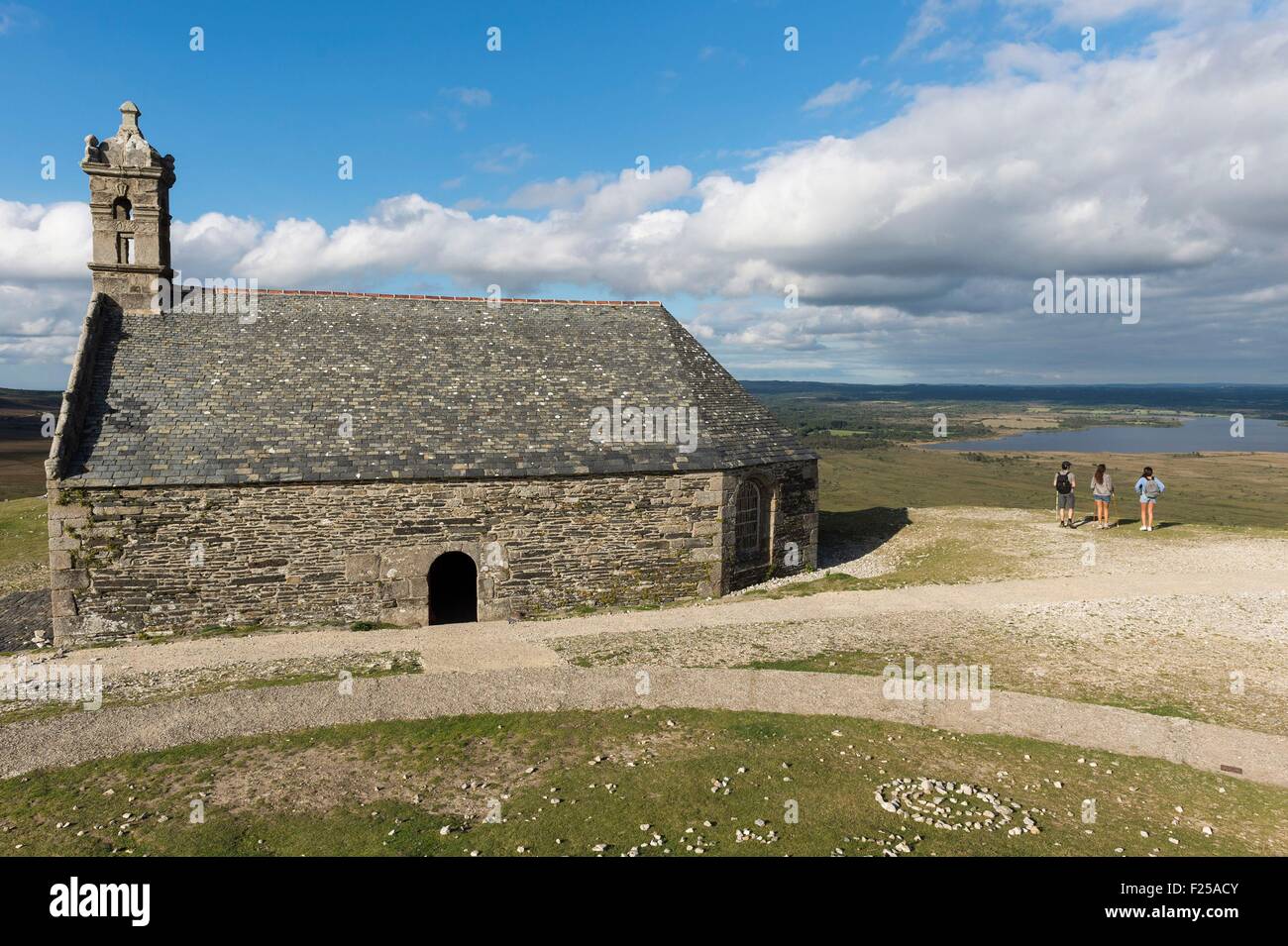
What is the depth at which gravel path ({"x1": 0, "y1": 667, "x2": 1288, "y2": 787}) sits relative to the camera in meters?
10.3

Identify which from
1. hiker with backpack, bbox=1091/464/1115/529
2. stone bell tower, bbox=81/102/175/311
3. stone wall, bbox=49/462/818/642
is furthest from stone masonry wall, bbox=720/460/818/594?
stone bell tower, bbox=81/102/175/311

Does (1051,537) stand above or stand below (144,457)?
below

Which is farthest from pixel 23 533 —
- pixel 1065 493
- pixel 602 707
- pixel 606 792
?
pixel 1065 493

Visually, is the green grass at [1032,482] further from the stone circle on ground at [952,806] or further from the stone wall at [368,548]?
the stone circle on ground at [952,806]

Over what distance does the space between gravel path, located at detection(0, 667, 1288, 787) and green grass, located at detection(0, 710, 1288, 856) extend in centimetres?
46

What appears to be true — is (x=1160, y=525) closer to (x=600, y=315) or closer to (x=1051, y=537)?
(x=1051, y=537)

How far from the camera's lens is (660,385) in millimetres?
22031

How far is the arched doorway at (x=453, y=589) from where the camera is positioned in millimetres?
19719

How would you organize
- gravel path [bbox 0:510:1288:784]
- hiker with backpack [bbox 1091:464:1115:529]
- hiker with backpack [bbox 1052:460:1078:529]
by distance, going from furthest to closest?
hiker with backpack [bbox 1052:460:1078:529], hiker with backpack [bbox 1091:464:1115:529], gravel path [bbox 0:510:1288:784]

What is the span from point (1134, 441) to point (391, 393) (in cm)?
13432

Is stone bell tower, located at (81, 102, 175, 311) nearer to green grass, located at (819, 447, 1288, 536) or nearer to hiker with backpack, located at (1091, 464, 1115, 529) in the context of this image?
green grass, located at (819, 447, 1288, 536)

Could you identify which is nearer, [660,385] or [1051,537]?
[660,385]
